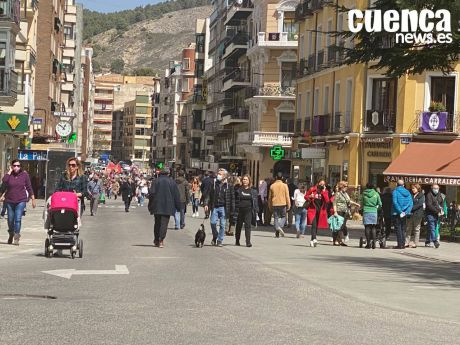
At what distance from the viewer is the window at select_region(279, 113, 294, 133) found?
7594cm

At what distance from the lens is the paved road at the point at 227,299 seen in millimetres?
9852

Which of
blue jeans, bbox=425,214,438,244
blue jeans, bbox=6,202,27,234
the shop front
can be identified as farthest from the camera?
the shop front

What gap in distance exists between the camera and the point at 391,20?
22.2m

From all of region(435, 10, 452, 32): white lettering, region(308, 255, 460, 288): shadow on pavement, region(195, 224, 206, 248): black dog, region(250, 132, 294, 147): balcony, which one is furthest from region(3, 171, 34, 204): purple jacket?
region(250, 132, 294, 147): balcony

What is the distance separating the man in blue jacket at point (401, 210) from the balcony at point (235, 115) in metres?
56.9

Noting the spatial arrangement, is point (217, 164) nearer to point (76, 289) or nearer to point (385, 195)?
point (385, 195)

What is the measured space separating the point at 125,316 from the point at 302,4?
52.9 meters

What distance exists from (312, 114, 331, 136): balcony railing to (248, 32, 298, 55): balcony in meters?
18.3

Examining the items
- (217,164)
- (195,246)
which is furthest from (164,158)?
(195,246)

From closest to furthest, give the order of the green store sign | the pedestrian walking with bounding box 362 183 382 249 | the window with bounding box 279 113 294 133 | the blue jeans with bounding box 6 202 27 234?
the blue jeans with bounding box 6 202 27 234 < the pedestrian walking with bounding box 362 183 382 249 < the green store sign < the window with bounding box 279 113 294 133

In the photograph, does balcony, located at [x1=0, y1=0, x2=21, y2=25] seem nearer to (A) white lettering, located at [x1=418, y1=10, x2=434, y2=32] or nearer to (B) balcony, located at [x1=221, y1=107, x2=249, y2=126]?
(A) white lettering, located at [x1=418, y1=10, x2=434, y2=32]

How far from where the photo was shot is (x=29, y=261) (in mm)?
18750

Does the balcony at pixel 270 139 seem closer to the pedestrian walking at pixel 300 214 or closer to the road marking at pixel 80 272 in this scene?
the pedestrian walking at pixel 300 214

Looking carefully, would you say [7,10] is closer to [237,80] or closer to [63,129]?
[63,129]
